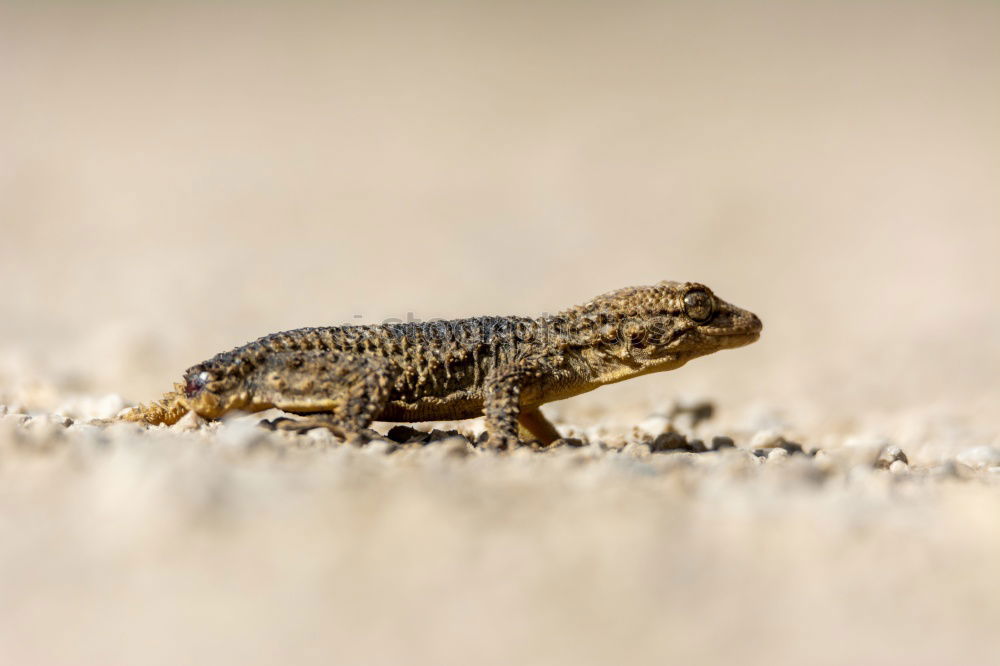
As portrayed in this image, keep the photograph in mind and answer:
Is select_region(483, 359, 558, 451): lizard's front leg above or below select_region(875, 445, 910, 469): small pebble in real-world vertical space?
above

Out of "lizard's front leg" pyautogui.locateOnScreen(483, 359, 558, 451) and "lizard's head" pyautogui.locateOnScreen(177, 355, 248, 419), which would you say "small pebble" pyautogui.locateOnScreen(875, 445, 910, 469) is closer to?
"lizard's front leg" pyautogui.locateOnScreen(483, 359, 558, 451)

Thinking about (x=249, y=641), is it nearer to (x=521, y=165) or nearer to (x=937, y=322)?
(x=937, y=322)

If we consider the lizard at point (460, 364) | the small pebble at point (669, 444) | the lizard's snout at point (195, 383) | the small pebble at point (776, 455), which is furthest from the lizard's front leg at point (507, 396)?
the lizard's snout at point (195, 383)

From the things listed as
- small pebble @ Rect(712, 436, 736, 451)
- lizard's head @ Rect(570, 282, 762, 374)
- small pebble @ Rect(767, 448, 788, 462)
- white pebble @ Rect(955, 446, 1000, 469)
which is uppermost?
lizard's head @ Rect(570, 282, 762, 374)

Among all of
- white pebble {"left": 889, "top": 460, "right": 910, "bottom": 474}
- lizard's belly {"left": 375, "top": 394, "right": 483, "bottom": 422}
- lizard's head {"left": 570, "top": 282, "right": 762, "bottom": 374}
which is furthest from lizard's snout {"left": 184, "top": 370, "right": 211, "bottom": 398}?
white pebble {"left": 889, "top": 460, "right": 910, "bottom": 474}

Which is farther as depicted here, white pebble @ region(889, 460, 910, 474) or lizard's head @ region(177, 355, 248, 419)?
white pebble @ region(889, 460, 910, 474)

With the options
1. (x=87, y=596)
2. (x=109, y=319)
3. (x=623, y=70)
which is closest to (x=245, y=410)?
(x=87, y=596)

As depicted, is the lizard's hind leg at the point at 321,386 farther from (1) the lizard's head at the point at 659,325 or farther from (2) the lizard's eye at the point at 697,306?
(2) the lizard's eye at the point at 697,306

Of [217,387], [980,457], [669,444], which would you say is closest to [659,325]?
[669,444]
